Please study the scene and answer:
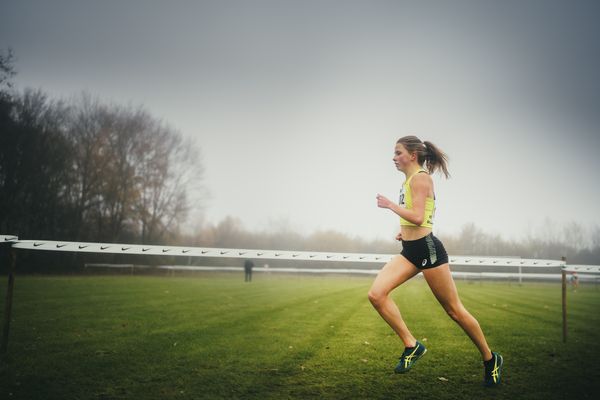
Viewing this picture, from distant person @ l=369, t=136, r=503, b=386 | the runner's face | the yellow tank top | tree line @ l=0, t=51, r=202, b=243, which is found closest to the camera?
distant person @ l=369, t=136, r=503, b=386

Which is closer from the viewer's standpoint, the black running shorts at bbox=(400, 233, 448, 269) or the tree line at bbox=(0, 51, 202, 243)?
the black running shorts at bbox=(400, 233, 448, 269)

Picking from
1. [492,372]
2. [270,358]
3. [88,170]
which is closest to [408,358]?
[492,372]

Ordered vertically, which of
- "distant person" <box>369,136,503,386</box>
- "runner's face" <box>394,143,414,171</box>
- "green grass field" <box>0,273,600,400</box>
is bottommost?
"green grass field" <box>0,273,600,400</box>

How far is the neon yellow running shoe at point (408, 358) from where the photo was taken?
3.83 metres

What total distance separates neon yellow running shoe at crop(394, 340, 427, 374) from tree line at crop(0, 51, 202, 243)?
36.2m

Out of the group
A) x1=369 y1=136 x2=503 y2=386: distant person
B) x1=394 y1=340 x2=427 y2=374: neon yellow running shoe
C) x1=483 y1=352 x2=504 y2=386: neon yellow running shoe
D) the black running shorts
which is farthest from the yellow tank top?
x1=483 y1=352 x2=504 y2=386: neon yellow running shoe

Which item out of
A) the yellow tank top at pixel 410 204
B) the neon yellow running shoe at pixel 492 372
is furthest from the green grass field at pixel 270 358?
the yellow tank top at pixel 410 204

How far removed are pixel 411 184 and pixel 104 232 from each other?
42.9m

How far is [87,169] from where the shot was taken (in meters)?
38.4

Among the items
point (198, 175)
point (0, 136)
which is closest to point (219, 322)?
point (0, 136)

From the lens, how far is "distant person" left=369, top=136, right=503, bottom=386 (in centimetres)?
367

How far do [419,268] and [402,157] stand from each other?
1.29 metres

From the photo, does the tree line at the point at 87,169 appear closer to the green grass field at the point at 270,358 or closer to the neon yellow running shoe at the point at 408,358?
the green grass field at the point at 270,358

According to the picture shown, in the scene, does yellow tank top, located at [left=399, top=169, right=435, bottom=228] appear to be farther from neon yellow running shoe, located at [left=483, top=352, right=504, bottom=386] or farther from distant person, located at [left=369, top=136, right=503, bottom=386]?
neon yellow running shoe, located at [left=483, top=352, right=504, bottom=386]
